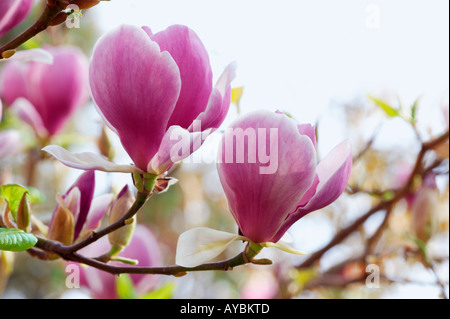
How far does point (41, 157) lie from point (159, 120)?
1.72 feet

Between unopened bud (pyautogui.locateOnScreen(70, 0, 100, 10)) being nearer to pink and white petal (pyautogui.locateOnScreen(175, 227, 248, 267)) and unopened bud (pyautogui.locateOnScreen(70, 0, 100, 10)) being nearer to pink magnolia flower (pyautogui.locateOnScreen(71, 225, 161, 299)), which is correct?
pink and white petal (pyautogui.locateOnScreen(175, 227, 248, 267))

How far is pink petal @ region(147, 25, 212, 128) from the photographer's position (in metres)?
0.35

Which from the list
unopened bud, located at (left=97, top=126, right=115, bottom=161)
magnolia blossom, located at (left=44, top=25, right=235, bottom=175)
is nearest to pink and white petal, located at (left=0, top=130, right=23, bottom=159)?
unopened bud, located at (left=97, top=126, right=115, bottom=161)

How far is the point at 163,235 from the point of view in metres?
1.55

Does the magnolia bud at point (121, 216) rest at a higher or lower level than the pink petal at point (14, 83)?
lower

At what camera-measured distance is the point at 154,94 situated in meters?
0.33

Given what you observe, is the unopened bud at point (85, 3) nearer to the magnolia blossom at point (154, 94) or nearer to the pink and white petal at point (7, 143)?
the magnolia blossom at point (154, 94)

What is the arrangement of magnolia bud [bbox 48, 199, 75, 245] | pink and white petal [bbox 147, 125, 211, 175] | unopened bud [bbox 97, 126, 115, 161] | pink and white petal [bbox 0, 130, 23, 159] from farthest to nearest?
pink and white petal [bbox 0, 130, 23, 159], unopened bud [bbox 97, 126, 115, 161], magnolia bud [bbox 48, 199, 75, 245], pink and white petal [bbox 147, 125, 211, 175]

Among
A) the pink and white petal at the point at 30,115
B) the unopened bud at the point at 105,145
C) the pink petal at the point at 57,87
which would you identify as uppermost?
the pink petal at the point at 57,87

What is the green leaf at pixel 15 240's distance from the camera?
347 mm

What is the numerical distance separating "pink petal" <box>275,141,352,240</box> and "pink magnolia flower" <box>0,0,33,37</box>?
9.9 inches

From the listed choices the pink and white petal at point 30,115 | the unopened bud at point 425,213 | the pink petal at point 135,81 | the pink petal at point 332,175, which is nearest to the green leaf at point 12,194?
the pink petal at point 135,81

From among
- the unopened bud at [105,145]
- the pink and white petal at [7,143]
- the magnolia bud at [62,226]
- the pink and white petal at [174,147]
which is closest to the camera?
the pink and white petal at [174,147]
